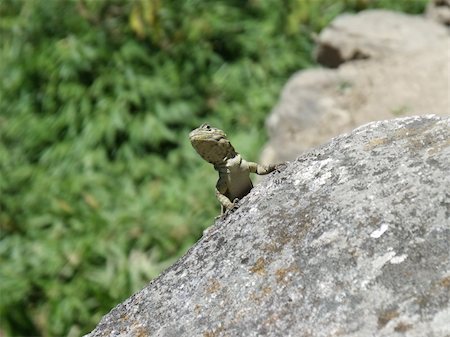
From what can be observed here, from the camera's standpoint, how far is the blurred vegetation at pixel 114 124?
24.8 feet

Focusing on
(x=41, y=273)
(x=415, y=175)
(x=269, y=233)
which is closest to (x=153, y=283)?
(x=269, y=233)

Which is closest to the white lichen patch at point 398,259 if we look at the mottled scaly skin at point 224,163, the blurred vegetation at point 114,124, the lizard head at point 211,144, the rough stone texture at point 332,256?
the rough stone texture at point 332,256

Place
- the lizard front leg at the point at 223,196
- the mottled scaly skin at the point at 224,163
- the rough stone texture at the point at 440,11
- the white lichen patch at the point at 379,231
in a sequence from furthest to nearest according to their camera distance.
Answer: the rough stone texture at the point at 440,11
the mottled scaly skin at the point at 224,163
the lizard front leg at the point at 223,196
the white lichen patch at the point at 379,231

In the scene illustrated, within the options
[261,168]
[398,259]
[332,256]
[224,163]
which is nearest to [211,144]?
[224,163]

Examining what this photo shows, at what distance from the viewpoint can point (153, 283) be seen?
10.8ft

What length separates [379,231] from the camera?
2902 millimetres

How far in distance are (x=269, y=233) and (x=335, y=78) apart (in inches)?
219

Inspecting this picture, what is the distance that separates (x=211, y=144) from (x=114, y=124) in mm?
4500

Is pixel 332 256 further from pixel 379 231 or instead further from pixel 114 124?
pixel 114 124

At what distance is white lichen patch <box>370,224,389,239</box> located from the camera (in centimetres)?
289

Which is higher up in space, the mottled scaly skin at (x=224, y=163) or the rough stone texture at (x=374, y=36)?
the mottled scaly skin at (x=224, y=163)

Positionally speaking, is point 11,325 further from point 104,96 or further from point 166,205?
point 104,96

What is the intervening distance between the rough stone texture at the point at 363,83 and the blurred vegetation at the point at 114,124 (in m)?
0.37

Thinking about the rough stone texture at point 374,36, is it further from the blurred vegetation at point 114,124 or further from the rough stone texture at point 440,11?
the blurred vegetation at point 114,124
